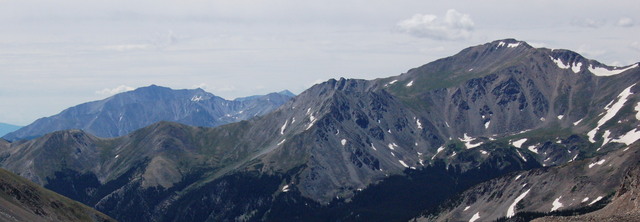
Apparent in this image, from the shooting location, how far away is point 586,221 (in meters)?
142

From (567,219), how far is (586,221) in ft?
13.7

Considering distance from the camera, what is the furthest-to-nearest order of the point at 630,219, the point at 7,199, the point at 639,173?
1. the point at 7,199
2. the point at 639,173
3. the point at 630,219

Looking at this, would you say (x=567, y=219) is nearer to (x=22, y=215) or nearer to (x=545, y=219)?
(x=545, y=219)

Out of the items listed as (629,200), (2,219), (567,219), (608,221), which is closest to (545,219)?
(567,219)

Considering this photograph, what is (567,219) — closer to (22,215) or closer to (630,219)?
(630,219)

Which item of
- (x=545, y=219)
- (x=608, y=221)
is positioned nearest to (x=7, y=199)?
(x=545, y=219)

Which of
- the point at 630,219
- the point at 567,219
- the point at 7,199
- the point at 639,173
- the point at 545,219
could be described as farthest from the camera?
the point at 7,199

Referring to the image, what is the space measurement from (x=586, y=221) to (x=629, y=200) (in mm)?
35910

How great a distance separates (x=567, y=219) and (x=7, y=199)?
152518mm

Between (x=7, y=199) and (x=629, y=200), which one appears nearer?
(x=629, y=200)

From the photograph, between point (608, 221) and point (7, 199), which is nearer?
point (608, 221)

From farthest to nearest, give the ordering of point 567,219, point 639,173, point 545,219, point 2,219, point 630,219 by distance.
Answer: point 639,173
point 2,219
point 545,219
point 567,219
point 630,219

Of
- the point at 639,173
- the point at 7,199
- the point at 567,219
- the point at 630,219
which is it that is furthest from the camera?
the point at 7,199

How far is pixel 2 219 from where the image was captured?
548ft
